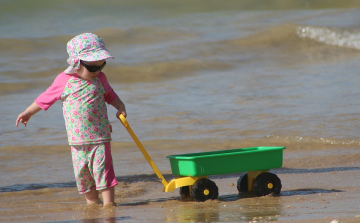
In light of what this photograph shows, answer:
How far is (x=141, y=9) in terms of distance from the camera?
72.7 ft

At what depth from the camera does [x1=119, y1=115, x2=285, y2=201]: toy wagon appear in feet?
12.3

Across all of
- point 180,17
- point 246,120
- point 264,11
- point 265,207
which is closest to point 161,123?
point 246,120

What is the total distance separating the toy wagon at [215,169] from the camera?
12.3 ft

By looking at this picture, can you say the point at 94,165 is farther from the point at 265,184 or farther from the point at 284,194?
the point at 284,194

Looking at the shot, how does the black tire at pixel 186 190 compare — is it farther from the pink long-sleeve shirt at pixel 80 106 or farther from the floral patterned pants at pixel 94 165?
the pink long-sleeve shirt at pixel 80 106

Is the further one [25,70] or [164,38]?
[164,38]

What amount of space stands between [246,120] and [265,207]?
3.96 metres

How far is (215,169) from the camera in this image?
12.4ft

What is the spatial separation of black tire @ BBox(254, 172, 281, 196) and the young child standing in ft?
3.47

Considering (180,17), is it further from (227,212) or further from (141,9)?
(227,212)

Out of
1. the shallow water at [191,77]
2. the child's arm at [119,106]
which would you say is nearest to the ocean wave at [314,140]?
the shallow water at [191,77]

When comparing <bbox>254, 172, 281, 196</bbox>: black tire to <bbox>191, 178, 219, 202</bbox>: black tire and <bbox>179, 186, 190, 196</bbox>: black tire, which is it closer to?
<bbox>191, 178, 219, 202</bbox>: black tire

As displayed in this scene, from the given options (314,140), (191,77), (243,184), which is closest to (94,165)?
(243,184)

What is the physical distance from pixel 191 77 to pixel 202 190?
839 cm
